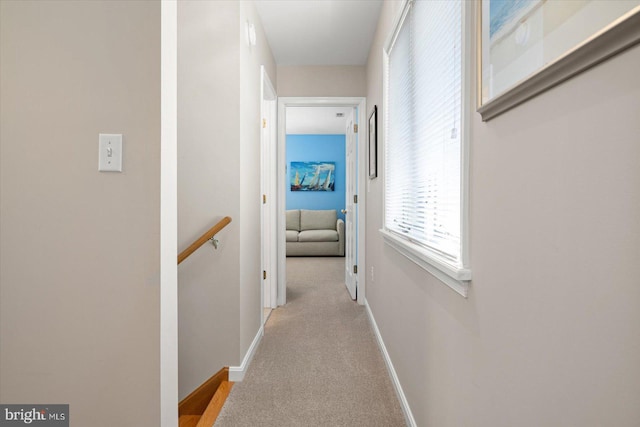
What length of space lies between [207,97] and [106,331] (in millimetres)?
1607

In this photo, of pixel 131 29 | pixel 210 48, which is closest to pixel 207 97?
pixel 210 48

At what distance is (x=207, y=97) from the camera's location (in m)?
2.31

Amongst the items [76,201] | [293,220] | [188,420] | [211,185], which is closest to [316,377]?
[188,420]

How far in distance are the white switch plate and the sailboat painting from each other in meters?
7.25

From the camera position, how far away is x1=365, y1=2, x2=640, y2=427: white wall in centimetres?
50

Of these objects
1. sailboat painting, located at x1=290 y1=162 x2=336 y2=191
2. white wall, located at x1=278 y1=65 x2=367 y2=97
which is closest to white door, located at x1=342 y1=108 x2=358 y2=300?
white wall, located at x1=278 y1=65 x2=367 y2=97

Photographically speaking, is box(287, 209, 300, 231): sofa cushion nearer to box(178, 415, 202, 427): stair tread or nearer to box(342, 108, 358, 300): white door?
box(342, 108, 358, 300): white door

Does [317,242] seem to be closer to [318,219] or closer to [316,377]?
[318,219]

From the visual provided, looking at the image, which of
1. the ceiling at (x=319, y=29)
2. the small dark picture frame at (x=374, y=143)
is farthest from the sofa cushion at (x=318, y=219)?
the small dark picture frame at (x=374, y=143)

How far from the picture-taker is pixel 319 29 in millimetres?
3205

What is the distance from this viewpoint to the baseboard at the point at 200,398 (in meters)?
2.28

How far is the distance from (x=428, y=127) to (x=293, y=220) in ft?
21.3

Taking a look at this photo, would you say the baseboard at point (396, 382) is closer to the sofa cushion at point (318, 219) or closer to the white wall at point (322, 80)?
the white wall at point (322, 80)

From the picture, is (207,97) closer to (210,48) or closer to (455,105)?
(210,48)
